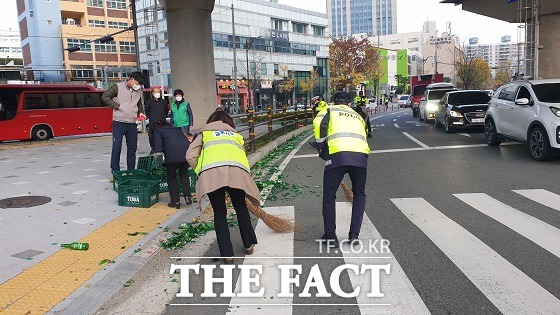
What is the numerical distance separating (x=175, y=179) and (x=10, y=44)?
124 meters

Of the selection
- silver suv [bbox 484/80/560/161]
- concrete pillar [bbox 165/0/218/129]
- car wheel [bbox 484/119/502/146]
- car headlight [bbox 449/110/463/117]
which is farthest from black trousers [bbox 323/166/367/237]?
car headlight [bbox 449/110/463/117]

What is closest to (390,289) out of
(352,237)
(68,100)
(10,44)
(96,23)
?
(352,237)

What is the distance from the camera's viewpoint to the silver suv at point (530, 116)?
32.4 feet

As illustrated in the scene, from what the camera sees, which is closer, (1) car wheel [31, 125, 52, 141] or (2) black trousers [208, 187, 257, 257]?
(2) black trousers [208, 187, 257, 257]

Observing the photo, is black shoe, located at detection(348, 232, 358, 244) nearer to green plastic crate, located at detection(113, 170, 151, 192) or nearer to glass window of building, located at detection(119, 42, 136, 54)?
green plastic crate, located at detection(113, 170, 151, 192)

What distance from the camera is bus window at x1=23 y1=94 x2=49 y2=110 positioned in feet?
71.3

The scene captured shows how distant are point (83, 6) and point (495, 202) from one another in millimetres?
61818

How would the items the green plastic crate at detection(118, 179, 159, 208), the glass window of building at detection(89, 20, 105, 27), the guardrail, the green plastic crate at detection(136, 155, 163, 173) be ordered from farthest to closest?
the glass window of building at detection(89, 20, 105, 27) → the guardrail → the green plastic crate at detection(136, 155, 163, 173) → the green plastic crate at detection(118, 179, 159, 208)

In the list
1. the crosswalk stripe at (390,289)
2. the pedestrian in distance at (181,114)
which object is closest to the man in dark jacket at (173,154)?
the crosswalk stripe at (390,289)

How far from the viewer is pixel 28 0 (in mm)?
55781

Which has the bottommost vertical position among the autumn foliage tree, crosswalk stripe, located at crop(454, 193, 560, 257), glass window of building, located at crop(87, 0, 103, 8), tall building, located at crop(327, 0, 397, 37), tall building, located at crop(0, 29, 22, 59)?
crosswalk stripe, located at crop(454, 193, 560, 257)

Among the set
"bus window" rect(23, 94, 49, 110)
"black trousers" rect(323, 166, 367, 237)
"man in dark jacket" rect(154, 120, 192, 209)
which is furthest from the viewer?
"bus window" rect(23, 94, 49, 110)

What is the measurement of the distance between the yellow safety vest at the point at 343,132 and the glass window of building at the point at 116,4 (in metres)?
63.1

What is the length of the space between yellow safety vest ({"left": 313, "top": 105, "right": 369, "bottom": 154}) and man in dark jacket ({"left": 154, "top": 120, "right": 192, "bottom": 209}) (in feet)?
8.51
